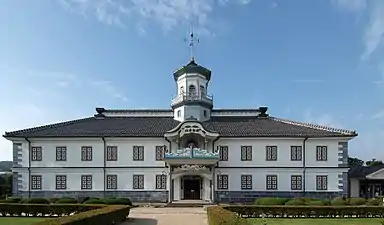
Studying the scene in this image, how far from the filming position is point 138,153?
42562 millimetres

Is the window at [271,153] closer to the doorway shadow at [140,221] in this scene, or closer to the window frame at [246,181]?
the window frame at [246,181]

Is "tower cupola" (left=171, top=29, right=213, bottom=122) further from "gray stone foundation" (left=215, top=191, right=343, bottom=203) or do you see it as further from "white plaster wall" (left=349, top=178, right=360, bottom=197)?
"white plaster wall" (left=349, top=178, right=360, bottom=197)

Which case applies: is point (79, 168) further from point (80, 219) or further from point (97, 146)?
point (80, 219)

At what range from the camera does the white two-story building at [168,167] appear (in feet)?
137

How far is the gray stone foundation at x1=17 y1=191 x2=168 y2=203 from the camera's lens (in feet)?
137

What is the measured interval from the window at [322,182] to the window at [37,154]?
923 inches

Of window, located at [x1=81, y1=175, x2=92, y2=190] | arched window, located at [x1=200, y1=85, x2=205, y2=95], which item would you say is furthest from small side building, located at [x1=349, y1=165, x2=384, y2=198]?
window, located at [x1=81, y1=175, x2=92, y2=190]

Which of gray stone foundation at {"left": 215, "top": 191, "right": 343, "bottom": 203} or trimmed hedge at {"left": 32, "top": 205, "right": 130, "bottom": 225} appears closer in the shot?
trimmed hedge at {"left": 32, "top": 205, "right": 130, "bottom": 225}

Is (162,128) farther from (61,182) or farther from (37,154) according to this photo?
(37,154)

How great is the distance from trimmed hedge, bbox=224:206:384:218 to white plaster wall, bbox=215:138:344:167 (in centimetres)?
1226

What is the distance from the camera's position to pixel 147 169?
4234 cm

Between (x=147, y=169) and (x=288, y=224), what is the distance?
19881 millimetres

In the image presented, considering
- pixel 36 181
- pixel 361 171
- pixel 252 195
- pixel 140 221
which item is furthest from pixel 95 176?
pixel 361 171

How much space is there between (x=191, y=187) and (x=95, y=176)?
8.21m
